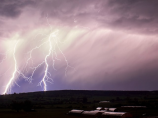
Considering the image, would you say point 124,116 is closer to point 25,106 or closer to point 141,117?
point 141,117

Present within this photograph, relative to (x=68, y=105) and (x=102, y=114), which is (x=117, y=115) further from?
(x=68, y=105)

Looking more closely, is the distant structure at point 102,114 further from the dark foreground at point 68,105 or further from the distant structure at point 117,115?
the dark foreground at point 68,105

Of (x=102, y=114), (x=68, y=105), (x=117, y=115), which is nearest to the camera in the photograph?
(x=117, y=115)

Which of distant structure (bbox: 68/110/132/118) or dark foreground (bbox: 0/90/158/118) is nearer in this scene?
distant structure (bbox: 68/110/132/118)

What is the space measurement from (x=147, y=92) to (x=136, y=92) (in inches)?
299

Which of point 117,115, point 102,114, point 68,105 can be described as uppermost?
point 68,105

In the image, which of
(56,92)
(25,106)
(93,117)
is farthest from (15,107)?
(56,92)

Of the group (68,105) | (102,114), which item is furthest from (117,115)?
(68,105)

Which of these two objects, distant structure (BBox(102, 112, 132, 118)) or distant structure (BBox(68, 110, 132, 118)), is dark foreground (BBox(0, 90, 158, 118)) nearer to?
distant structure (BBox(68, 110, 132, 118))

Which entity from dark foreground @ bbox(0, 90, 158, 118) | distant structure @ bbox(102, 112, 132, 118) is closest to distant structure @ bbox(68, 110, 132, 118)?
distant structure @ bbox(102, 112, 132, 118)

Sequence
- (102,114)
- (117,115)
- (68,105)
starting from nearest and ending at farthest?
(117,115) < (102,114) < (68,105)

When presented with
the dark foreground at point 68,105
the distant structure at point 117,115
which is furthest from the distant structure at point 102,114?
the dark foreground at point 68,105

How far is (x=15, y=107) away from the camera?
67.1m

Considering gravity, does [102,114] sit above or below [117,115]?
above
